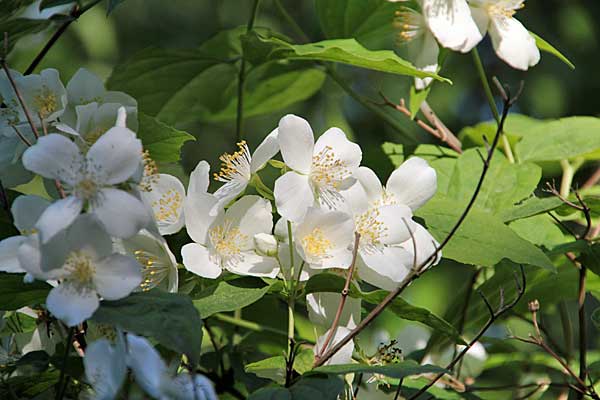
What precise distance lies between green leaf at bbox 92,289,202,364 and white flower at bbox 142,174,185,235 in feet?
0.41

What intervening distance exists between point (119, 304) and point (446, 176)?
52 cm

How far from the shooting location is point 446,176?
3.24 ft

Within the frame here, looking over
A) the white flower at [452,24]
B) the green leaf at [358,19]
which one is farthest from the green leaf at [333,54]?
the green leaf at [358,19]

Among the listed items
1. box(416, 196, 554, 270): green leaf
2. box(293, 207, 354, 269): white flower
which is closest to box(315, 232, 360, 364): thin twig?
box(293, 207, 354, 269): white flower

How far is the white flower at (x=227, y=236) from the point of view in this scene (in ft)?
2.26

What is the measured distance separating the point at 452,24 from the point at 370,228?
0.96 ft

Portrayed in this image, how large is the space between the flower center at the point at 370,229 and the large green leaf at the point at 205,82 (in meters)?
0.41

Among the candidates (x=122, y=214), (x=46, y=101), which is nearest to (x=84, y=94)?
(x=46, y=101)

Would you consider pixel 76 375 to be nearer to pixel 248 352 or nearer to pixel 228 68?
pixel 248 352

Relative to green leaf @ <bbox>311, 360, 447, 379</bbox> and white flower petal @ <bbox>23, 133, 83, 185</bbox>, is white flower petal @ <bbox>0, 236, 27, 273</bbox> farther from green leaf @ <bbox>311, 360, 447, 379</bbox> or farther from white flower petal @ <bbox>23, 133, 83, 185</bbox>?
green leaf @ <bbox>311, 360, 447, 379</bbox>

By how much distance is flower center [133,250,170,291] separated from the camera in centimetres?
69

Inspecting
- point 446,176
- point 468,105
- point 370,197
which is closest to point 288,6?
point 468,105

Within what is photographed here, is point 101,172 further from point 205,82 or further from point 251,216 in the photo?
point 205,82

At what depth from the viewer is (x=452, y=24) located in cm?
88
